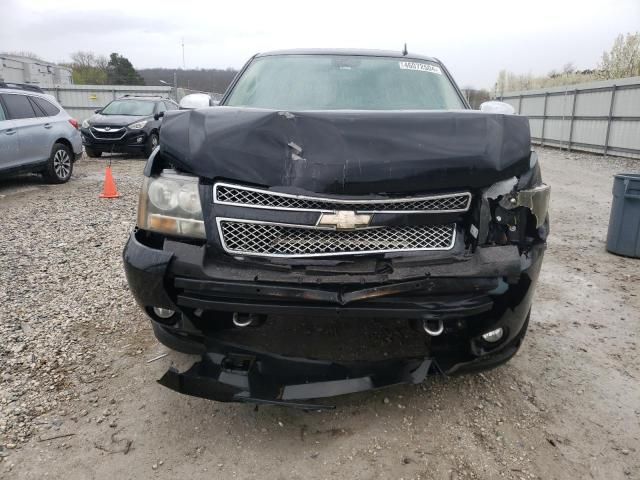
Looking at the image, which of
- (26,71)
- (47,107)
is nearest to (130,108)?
(47,107)

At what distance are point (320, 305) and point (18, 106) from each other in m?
8.38

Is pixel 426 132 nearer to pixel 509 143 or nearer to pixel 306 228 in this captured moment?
pixel 509 143

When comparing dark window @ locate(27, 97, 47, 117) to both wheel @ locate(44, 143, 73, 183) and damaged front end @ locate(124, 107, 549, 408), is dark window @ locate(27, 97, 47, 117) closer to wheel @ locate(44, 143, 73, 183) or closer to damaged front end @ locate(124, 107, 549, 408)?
wheel @ locate(44, 143, 73, 183)

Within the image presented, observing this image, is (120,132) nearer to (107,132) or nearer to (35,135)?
(107,132)

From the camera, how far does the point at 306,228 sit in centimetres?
206

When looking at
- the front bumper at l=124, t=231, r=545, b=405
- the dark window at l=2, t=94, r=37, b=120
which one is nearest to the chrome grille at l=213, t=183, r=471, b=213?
the front bumper at l=124, t=231, r=545, b=405

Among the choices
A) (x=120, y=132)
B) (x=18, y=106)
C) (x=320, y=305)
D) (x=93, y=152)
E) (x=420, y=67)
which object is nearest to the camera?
(x=320, y=305)

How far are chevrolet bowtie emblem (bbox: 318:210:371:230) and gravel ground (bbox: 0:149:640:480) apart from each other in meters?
1.00

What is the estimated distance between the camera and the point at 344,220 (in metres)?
2.06

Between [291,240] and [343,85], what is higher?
[343,85]

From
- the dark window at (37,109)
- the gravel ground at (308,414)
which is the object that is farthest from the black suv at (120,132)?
the gravel ground at (308,414)

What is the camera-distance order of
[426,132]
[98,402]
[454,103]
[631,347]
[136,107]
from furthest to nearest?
1. [136,107]
2. [454,103]
3. [631,347]
4. [98,402]
5. [426,132]

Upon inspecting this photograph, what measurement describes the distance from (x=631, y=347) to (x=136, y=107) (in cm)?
1311

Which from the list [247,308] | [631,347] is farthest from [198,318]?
[631,347]
